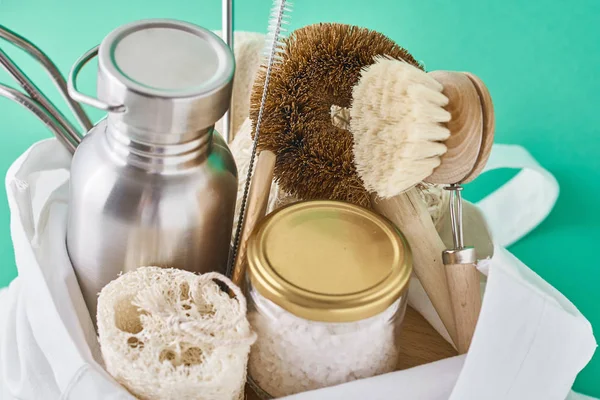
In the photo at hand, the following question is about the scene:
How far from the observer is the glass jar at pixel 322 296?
0.34 m

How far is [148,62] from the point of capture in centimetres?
35

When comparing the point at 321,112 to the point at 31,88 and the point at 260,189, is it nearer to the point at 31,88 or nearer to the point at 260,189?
the point at 260,189

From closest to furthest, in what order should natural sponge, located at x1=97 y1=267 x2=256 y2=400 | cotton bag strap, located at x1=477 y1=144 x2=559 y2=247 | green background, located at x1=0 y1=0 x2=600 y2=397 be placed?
natural sponge, located at x1=97 y1=267 x2=256 y2=400
cotton bag strap, located at x1=477 y1=144 x2=559 y2=247
green background, located at x1=0 y1=0 x2=600 y2=397

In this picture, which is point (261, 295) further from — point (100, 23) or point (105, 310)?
point (100, 23)

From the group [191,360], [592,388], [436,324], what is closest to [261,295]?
[191,360]

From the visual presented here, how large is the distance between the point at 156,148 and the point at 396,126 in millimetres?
133

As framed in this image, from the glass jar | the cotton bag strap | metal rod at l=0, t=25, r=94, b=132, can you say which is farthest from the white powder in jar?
the cotton bag strap

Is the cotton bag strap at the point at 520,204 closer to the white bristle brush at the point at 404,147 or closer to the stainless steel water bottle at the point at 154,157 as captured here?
the white bristle brush at the point at 404,147

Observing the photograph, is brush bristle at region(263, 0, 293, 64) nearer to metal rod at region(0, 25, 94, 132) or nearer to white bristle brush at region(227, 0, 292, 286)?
white bristle brush at region(227, 0, 292, 286)

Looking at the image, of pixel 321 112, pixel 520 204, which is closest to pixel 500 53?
pixel 520 204

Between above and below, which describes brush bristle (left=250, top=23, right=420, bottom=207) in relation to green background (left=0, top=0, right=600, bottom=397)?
above

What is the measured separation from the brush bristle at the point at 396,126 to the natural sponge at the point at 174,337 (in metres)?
0.12

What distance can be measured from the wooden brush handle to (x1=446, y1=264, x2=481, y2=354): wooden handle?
1 cm

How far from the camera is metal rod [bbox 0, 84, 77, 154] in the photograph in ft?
1.39
